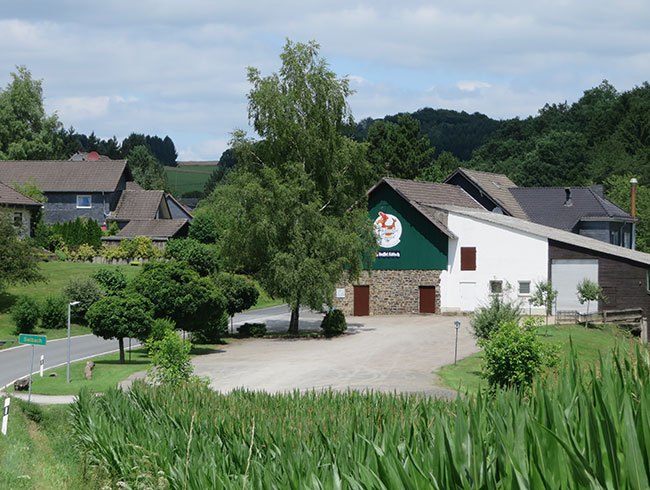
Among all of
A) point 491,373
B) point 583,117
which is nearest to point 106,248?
point 491,373

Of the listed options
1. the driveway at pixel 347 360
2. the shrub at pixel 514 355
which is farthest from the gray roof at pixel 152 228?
the shrub at pixel 514 355

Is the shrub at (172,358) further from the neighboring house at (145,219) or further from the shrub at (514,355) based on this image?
the neighboring house at (145,219)

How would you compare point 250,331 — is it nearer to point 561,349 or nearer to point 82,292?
point 82,292

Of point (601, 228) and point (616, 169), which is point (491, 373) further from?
point (616, 169)

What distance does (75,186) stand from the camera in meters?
78.8

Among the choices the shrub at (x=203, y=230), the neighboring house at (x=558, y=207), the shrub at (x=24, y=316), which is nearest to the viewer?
the shrub at (x=24, y=316)

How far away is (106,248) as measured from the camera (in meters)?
69.8

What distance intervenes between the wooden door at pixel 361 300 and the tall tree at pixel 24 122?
52.9 meters

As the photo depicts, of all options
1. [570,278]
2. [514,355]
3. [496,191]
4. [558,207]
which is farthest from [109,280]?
[558,207]

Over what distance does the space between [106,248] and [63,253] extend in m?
4.10

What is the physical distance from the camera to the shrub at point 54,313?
44.6m

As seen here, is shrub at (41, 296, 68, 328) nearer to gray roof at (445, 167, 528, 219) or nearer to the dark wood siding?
the dark wood siding

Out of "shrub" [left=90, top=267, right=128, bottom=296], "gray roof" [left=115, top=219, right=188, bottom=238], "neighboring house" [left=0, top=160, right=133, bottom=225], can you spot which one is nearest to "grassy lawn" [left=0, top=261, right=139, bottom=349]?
"shrub" [left=90, top=267, right=128, bottom=296]

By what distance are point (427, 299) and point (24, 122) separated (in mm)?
61247
